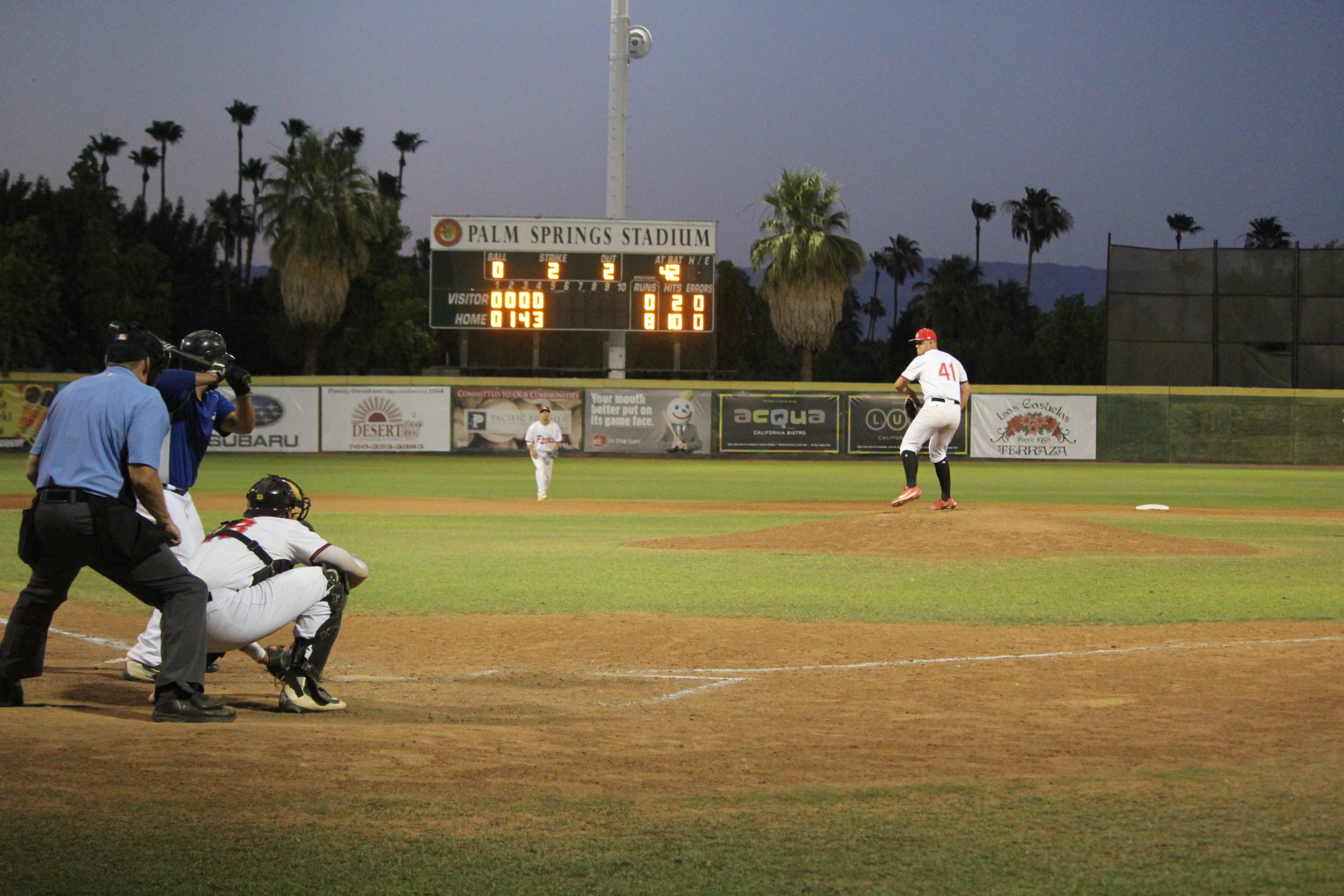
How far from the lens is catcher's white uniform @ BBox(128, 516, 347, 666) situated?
17.5 ft

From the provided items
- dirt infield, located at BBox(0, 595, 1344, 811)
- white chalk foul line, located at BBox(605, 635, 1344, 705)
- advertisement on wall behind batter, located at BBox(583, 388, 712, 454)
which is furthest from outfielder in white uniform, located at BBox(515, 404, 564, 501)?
advertisement on wall behind batter, located at BBox(583, 388, 712, 454)

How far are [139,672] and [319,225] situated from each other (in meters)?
38.4

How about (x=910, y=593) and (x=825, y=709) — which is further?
(x=910, y=593)

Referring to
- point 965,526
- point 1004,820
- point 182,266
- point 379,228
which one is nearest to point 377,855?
point 1004,820

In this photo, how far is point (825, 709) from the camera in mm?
5621

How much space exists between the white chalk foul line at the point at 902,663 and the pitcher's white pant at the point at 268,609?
1.65 metres

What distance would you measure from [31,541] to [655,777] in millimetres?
2711

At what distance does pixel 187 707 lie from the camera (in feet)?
16.3

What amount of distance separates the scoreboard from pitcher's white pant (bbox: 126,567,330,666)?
27.6 m

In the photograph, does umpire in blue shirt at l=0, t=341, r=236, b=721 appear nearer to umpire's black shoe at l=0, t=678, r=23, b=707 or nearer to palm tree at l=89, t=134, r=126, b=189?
umpire's black shoe at l=0, t=678, r=23, b=707

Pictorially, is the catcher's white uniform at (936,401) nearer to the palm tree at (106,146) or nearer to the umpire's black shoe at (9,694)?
the umpire's black shoe at (9,694)

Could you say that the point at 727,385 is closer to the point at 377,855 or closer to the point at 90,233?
the point at 90,233

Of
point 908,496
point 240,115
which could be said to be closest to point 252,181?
point 240,115

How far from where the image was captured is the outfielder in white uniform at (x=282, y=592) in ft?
17.5
